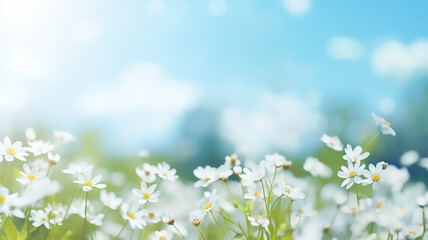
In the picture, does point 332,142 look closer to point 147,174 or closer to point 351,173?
point 351,173

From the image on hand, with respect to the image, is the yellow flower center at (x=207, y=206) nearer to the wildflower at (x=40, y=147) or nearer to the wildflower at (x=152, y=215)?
the wildflower at (x=152, y=215)

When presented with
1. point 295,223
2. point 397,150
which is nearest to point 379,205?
point 295,223

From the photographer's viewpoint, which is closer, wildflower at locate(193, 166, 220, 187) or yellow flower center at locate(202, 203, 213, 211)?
yellow flower center at locate(202, 203, 213, 211)

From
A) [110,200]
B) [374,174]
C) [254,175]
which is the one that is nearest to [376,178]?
[374,174]

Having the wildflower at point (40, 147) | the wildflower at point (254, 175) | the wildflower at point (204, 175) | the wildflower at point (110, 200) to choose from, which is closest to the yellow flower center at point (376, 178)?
the wildflower at point (254, 175)

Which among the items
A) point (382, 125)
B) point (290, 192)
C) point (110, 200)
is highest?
point (382, 125)

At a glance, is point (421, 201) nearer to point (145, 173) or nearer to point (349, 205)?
point (349, 205)

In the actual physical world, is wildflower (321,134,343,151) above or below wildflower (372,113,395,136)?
below

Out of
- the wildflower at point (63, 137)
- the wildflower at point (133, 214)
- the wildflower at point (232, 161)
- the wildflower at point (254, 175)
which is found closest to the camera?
the wildflower at point (254, 175)

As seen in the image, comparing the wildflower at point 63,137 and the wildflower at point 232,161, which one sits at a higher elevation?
the wildflower at point 232,161

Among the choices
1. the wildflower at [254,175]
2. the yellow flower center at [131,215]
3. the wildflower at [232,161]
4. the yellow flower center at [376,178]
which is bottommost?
the yellow flower center at [131,215]

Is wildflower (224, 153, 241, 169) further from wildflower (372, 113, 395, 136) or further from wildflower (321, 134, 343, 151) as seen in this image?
wildflower (372, 113, 395, 136)

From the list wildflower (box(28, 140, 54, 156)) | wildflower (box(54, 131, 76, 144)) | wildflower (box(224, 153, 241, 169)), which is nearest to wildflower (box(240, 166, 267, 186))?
wildflower (box(224, 153, 241, 169))

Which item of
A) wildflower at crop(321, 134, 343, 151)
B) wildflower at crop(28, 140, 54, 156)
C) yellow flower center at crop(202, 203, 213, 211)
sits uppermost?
wildflower at crop(321, 134, 343, 151)
